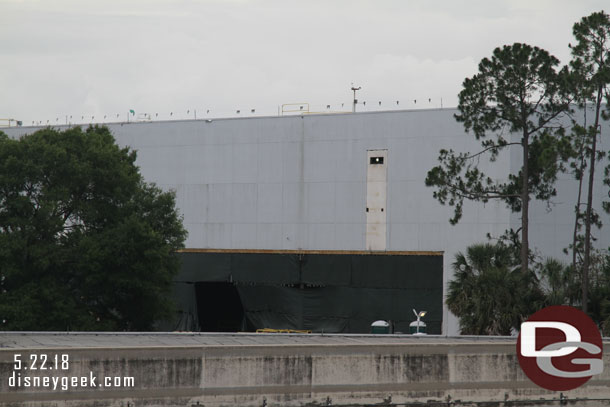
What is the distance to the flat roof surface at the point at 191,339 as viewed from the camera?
24.5 m

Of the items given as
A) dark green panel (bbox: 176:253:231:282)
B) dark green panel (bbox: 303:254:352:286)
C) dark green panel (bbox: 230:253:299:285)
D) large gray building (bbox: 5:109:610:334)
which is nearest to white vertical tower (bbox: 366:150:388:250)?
large gray building (bbox: 5:109:610:334)

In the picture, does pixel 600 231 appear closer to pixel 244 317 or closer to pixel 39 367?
pixel 244 317

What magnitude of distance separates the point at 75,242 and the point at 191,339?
40.7ft

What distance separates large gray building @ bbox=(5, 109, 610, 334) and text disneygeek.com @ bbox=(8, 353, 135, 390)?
99.1 feet

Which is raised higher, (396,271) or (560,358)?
(396,271)

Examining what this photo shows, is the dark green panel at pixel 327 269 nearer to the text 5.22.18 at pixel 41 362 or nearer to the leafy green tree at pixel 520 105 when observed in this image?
the leafy green tree at pixel 520 105

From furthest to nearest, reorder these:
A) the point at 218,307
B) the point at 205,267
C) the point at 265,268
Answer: the point at 218,307 < the point at 205,267 < the point at 265,268

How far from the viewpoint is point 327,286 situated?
51500 millimetres

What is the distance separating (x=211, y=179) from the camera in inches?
2126

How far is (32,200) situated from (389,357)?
834 inches

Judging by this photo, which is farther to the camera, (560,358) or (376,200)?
(376,200)

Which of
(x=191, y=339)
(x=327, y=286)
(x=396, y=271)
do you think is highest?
(x=396, y=271)


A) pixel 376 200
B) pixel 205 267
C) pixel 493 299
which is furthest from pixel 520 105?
→ pixel 205 267

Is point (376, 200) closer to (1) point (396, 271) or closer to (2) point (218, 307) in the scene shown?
(1) point (396, 271)
